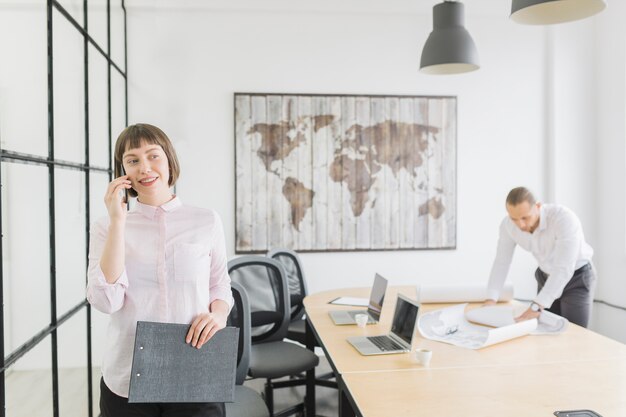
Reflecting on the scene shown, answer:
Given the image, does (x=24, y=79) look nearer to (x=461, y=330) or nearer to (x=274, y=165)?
(x=461, y=330)

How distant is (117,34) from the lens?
414cm

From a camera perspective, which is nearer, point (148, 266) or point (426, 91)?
point (148, 266)

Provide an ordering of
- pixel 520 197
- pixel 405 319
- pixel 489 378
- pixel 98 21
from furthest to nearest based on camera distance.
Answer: pixel 98 21, pixel 520 197, pixel 405 319, pixel 489 378

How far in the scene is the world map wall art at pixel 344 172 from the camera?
4582 millimetres

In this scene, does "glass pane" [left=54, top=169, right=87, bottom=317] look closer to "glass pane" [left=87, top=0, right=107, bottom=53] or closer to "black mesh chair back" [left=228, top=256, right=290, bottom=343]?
"black mesh chair back" [left=228, top=256, right=290, bottom=343]

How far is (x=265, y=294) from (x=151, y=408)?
1763mm

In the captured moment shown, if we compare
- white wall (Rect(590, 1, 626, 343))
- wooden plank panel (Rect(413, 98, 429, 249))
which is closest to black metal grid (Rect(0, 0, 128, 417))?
wooden plank panel (Rect(413, 98, 429, 249))

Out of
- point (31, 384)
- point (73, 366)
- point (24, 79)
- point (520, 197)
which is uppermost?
point (24, 79)

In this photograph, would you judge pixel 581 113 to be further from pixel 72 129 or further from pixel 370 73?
pixel 72 129

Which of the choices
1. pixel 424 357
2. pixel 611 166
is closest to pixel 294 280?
pixel 424 357

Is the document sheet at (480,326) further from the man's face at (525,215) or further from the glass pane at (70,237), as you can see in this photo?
the glass pane at (70,237)

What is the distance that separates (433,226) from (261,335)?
2.09 m

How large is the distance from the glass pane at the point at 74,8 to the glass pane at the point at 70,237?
835 millimetres

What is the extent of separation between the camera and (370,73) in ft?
15.4
